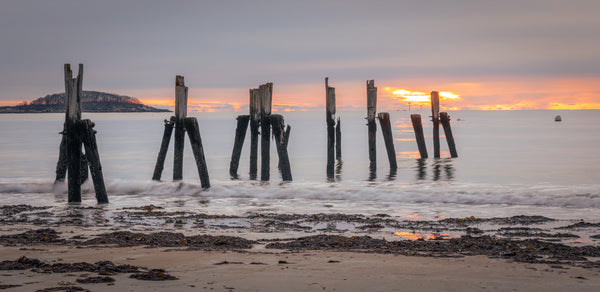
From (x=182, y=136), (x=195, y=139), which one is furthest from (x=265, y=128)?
(x=195, y=139)

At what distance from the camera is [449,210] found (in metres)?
13.2

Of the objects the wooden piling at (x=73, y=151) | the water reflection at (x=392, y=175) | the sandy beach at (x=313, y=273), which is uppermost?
the wooden piling at (x=73, y=151)

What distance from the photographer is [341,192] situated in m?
16.1

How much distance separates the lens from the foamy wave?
14359mm

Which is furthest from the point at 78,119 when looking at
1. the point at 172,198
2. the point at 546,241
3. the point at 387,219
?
the point at 546,241

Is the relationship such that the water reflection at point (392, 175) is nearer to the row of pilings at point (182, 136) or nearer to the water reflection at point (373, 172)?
the row of pilings at point (182, 136)

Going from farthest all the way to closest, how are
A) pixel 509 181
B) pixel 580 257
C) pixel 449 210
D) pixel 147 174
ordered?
pixel 147 174 < pixel 509 181 < pixel 449 210 < pixel 580 257

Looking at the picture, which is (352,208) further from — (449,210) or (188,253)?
(188,253)

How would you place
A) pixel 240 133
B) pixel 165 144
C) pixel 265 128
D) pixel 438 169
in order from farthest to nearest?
1. pixel 438 169
2. pixel 240 133
3. pixel 265 128
4. pixel 165 144

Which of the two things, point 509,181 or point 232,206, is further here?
point 509,181

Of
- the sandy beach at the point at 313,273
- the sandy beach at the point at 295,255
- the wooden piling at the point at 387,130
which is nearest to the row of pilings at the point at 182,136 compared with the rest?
the wooden piling at the point at 387,130

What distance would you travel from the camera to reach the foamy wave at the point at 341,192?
14.4 metres

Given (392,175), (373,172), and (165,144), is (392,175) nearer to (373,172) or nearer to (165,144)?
(373,172)

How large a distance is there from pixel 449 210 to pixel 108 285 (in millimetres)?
9027
